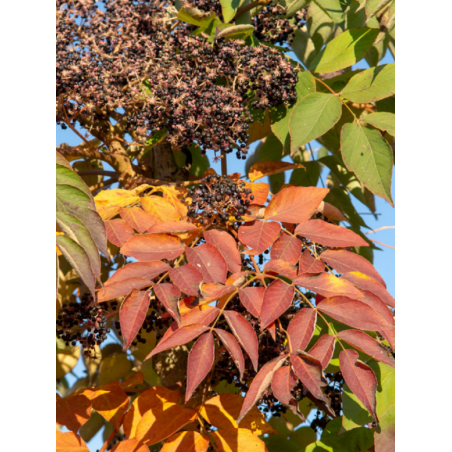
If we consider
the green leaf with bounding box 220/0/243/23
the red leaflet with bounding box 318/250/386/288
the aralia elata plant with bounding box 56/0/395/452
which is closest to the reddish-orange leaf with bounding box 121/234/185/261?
the aralia elata plant with bounding box 56/0/395/452

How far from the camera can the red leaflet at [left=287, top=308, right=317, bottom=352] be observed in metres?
0.66

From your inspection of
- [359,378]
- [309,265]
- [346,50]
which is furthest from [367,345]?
[346,50]

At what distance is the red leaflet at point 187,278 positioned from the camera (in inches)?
26.7

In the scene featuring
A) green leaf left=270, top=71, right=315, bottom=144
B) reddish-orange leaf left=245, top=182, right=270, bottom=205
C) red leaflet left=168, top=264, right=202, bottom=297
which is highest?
green leaf left=270, top=71, right=315, bottom=144

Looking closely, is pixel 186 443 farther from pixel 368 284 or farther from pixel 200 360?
pixel 368 284

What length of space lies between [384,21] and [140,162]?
66 cm

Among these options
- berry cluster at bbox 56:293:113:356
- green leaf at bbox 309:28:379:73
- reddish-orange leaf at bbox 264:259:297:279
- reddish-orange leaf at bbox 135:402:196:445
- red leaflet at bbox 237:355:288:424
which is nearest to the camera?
red leaflet at bbox 237:355:288:424

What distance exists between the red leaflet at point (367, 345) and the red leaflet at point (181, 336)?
0.19 meters

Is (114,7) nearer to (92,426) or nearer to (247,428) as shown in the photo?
(247,428)

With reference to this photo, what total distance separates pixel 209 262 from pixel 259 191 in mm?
246

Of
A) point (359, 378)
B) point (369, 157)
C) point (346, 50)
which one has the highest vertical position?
point (346, 50)

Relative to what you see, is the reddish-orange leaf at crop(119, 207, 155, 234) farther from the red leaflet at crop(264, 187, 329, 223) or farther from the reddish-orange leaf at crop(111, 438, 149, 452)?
the reddish-orange leaf at crop(111, 438, 149, 452)

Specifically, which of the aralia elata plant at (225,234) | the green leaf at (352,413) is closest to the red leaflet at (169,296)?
the aralia elata plant at (225,234)

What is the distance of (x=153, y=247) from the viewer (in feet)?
2.49
